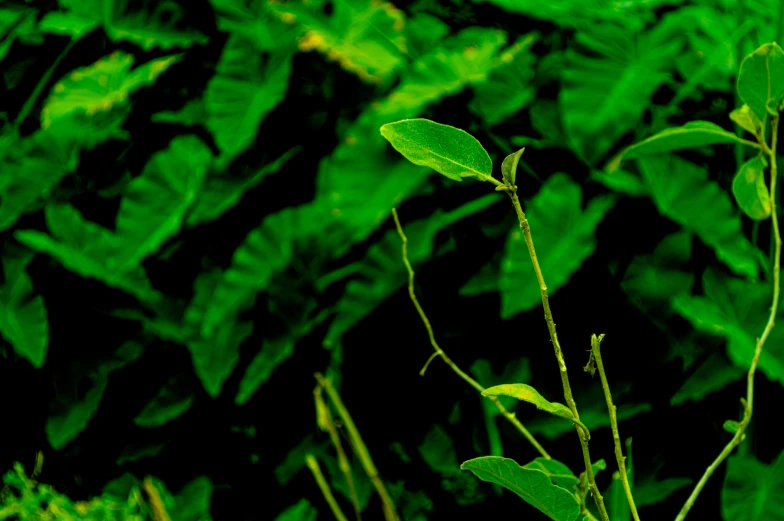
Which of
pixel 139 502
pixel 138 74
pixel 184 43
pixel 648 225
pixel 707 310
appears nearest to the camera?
pixel 707 310

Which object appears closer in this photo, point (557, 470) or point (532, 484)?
point (532, 484)

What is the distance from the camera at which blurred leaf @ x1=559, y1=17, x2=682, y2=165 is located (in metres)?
0.97

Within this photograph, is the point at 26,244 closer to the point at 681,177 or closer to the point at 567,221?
the point at 567,221

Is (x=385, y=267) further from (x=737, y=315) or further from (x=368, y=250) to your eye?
(x=737, y=315)

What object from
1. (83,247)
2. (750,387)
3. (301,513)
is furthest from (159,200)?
(750,387)

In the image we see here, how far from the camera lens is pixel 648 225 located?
1.01m

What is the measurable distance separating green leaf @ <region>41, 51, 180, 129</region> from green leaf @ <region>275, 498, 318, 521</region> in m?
0.68

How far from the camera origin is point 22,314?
1.18m

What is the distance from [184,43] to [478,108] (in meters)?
0.60

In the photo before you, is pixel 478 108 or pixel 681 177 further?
pixel 478 108

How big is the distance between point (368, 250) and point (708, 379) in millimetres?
466

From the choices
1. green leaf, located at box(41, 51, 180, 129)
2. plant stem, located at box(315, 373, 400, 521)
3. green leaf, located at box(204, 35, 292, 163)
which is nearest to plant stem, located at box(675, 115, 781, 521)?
plant stem, located at box(315, 373, 400, 521)

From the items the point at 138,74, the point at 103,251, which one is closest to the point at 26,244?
the point at 103,251

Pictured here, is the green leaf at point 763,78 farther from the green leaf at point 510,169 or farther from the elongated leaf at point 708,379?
the elongated leaf at point 708,379
